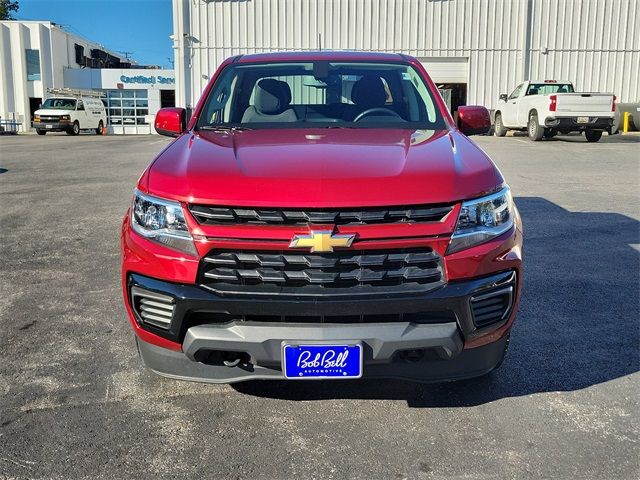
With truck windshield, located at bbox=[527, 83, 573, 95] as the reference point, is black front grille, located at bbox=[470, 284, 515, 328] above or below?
below

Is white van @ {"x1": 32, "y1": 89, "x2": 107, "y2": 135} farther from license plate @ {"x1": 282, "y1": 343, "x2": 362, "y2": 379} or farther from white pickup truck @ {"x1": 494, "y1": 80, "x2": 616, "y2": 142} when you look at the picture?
license plate @ {"x1": 282, "y1": 343, "x2": 362, "y2": 379}

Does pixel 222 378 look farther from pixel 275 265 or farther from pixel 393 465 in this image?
A: pixel 393 465

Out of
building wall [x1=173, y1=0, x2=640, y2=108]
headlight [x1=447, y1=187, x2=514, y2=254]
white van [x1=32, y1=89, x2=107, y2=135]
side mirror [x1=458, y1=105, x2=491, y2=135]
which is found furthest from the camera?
white van [x1=32, y1=89, x2=107, y2=135]

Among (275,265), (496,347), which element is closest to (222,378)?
(275,265)

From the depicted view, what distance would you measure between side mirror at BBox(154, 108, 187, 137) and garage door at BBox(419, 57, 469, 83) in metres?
25.4

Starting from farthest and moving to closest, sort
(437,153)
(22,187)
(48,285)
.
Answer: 1. (22,187)
2. (48,285)
3. (437,153)

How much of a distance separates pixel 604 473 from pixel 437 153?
A: 60.9 inches

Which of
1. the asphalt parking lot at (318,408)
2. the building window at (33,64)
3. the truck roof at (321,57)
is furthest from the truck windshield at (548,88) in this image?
the building window at (33,64)

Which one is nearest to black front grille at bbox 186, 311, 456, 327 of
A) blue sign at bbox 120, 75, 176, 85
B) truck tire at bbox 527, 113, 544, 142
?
truck tire at bbox 527, 113, 544, 142

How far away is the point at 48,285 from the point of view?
4898mm

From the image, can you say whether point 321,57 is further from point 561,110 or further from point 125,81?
point 125,81

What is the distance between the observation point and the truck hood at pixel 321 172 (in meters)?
2.54

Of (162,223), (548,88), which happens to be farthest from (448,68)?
(162,223)

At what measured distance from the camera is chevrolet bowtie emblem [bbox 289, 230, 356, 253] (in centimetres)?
248
